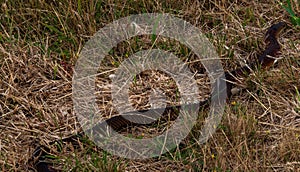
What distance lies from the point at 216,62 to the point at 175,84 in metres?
0.36

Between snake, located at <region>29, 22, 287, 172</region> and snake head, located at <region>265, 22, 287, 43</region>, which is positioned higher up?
snake head, located at <region>265, 22, 287, 43</region>

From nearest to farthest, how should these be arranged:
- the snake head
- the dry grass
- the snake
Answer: the dry grass
the snake
the snake head

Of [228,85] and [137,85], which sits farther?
[137,85]

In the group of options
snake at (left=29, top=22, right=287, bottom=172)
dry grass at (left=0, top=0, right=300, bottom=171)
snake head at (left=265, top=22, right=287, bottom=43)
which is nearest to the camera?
dry grass at (left=0, top=0, right=300, bottom=171)

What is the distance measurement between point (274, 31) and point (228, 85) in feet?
2.27

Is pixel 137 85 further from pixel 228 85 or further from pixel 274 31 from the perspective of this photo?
pixel 274 31

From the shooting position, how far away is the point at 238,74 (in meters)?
4.04

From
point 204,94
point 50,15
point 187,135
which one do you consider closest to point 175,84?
point 204,94

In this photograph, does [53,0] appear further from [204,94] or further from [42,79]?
[204,94]

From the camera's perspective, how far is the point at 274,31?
435 cm

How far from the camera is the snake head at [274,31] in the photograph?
14.1ft

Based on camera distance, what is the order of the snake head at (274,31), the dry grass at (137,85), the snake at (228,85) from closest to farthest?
the dry grass at (137,85)
the snake at (228,85)
the snake head at (274,31)

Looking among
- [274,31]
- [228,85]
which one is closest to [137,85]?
[228,85]

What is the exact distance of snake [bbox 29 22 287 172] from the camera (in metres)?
3.52
